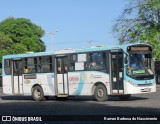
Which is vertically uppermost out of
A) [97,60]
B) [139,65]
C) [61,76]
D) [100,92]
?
[97,60]

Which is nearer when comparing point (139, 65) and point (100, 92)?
point (139, 65)

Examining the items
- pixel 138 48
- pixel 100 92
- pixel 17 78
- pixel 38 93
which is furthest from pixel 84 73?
pixel 17 78

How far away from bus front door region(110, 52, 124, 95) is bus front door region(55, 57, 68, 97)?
3.22 meters

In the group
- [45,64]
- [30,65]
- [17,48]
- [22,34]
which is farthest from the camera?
[22,34]

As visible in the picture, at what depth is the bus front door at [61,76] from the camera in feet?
84.1

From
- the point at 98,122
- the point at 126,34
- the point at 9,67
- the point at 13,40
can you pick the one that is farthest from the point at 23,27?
the point at 98,122

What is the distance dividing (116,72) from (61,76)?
3.80m

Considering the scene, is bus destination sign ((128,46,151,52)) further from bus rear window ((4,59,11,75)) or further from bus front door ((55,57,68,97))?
bus rear window ((4,59,11,75))

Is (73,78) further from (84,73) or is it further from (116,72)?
(116,72)

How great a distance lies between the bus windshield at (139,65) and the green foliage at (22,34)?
222 feet

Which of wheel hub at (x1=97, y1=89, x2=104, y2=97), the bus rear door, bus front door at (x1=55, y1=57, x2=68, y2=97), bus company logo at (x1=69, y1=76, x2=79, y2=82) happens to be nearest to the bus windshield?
the bus rear door

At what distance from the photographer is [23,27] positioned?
3903 inches

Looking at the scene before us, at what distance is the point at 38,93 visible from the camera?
26953 mm

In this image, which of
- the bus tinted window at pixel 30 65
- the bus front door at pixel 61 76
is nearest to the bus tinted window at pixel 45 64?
the bus tinted window at pixel 30 65
